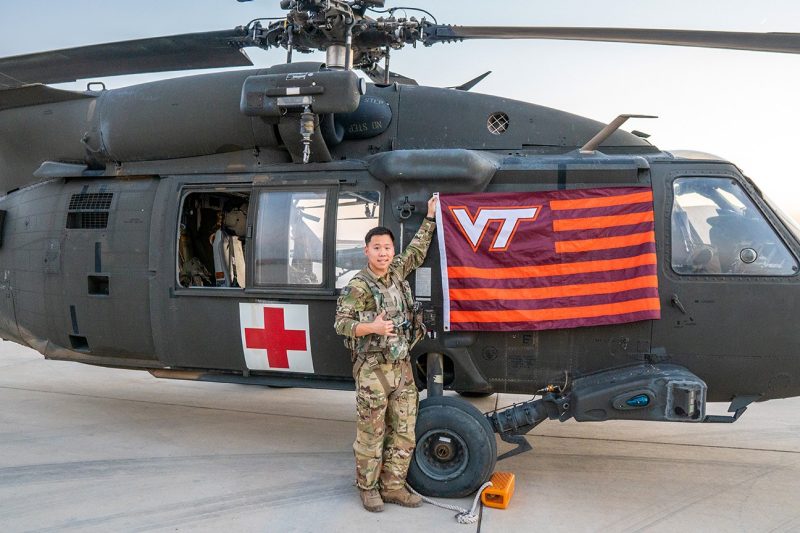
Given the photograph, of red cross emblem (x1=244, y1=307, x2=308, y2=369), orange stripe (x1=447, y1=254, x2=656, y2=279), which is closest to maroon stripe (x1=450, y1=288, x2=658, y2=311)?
orange stripe (x1=447, y1=254, x2=656, y2=279)

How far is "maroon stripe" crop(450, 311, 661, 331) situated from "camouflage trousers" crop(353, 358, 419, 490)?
0.54m

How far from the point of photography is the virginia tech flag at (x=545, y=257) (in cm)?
441

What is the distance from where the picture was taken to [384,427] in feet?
13.6

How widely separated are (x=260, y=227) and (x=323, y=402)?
2.75 m

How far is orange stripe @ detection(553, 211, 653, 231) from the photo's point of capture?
14.6 ft

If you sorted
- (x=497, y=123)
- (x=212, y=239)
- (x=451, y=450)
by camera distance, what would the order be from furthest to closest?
1. (x=212, y=239)
2. (x=497, y=123)
3. (x=451, y=450)

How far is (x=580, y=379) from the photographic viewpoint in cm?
447

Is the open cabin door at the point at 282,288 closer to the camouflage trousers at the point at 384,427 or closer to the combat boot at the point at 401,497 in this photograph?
the camouflage trousers at the point at 384,427

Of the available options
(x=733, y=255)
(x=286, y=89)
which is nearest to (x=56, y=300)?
(x=286, y=89)

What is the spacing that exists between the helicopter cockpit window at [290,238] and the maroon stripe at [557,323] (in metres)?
1.15

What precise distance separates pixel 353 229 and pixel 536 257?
133cm

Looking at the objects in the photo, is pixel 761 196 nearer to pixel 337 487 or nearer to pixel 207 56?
pixel 337 487

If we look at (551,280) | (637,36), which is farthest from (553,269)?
(637,36)

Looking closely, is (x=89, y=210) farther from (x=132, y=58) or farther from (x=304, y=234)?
(x=304, y=234)
